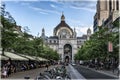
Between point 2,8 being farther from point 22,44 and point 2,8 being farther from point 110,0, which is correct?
point 110,0

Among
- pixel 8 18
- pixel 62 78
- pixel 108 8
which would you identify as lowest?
pixel 62 78

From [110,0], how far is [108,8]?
5.72m

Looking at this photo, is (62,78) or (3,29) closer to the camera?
(62,78)

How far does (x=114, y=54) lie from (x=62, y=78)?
2168 inches

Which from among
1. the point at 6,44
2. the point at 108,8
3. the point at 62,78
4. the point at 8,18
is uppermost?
the point at 108,8

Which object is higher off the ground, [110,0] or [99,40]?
[110,0]

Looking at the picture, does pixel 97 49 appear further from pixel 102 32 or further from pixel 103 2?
pixel 103 2

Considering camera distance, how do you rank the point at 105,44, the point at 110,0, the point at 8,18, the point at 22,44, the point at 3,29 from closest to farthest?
1. the point at 3,29
2. the point at 8,18
3. the point at 22,44
4. the point at 105,44
5. the point at 110,0

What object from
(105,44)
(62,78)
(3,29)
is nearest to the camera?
(62,78)

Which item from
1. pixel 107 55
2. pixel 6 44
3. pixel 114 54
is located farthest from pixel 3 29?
pixel 107 55

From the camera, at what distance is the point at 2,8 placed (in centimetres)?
4844

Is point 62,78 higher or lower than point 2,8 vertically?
lower

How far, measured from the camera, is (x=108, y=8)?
18950 cm

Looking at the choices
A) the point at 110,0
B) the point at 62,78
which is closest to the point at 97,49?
the point at 62,78
